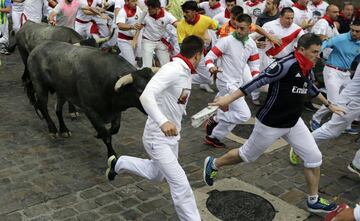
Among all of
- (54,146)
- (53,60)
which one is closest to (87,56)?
(53,60)

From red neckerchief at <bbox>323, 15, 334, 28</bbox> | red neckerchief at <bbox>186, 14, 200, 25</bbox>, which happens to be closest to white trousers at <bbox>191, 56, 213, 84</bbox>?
red neckerchief at <bbox>186, 14, 200, 25</bbox>

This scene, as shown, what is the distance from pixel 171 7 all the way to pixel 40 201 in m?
8.52

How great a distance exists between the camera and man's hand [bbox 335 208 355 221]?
368cm

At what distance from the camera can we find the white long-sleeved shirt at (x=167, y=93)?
13.4 ft

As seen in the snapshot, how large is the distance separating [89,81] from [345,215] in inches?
160

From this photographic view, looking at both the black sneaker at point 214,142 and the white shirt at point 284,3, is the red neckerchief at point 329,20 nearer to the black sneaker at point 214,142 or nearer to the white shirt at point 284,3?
the white shirt at point 284,3

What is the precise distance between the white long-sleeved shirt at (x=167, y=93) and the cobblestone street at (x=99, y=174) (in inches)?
50.8

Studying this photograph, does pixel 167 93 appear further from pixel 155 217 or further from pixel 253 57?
pixel 253 57

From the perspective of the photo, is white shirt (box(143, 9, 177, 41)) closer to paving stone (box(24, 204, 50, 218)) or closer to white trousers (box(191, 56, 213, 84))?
white trousers (box(191, 56, 213, 84))

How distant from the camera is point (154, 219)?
495 centimetres

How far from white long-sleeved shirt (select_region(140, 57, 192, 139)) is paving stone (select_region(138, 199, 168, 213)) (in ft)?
3.63

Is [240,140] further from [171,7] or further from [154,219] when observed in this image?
[171,7]

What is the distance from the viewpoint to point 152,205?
5238 millimetres

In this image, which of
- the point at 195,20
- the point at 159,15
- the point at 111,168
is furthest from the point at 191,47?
the point at 159,15
